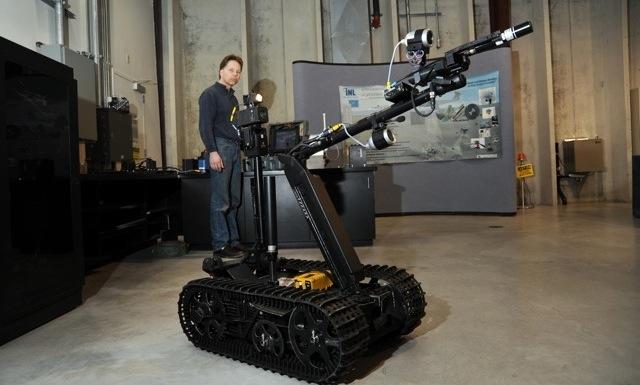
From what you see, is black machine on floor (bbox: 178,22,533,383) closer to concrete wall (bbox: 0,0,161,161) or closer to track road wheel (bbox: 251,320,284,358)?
track road wheel (bbox: 251,320,284,358)

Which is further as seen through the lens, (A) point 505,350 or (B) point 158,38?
(B) point 158,38

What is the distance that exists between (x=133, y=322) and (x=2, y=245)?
0.72 meters

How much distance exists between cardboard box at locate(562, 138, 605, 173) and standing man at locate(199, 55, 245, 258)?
631 cm

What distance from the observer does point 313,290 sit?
1.78 m

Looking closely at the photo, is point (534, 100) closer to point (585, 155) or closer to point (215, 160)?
point (585, 155)

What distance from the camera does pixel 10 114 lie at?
2.18m

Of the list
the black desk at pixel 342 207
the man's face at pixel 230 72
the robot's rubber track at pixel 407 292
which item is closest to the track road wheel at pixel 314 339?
the robot's rubber track at pixel 407 292

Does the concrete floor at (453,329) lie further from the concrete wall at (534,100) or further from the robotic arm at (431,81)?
the concrete wall at (534,100)

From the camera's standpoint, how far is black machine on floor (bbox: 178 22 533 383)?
5.16 ft

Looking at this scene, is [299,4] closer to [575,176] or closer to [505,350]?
[575,176]

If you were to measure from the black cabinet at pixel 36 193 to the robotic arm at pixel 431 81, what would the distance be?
1559 mm

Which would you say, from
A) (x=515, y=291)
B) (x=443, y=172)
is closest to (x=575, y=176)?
(x=443, y=172)

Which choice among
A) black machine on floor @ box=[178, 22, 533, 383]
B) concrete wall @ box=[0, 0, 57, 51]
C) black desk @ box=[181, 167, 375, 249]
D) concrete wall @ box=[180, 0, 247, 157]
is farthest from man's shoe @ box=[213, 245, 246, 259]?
concrete wall @ box=[180, 0, 247, 157]

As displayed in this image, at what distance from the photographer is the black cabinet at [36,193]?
2162 mm
